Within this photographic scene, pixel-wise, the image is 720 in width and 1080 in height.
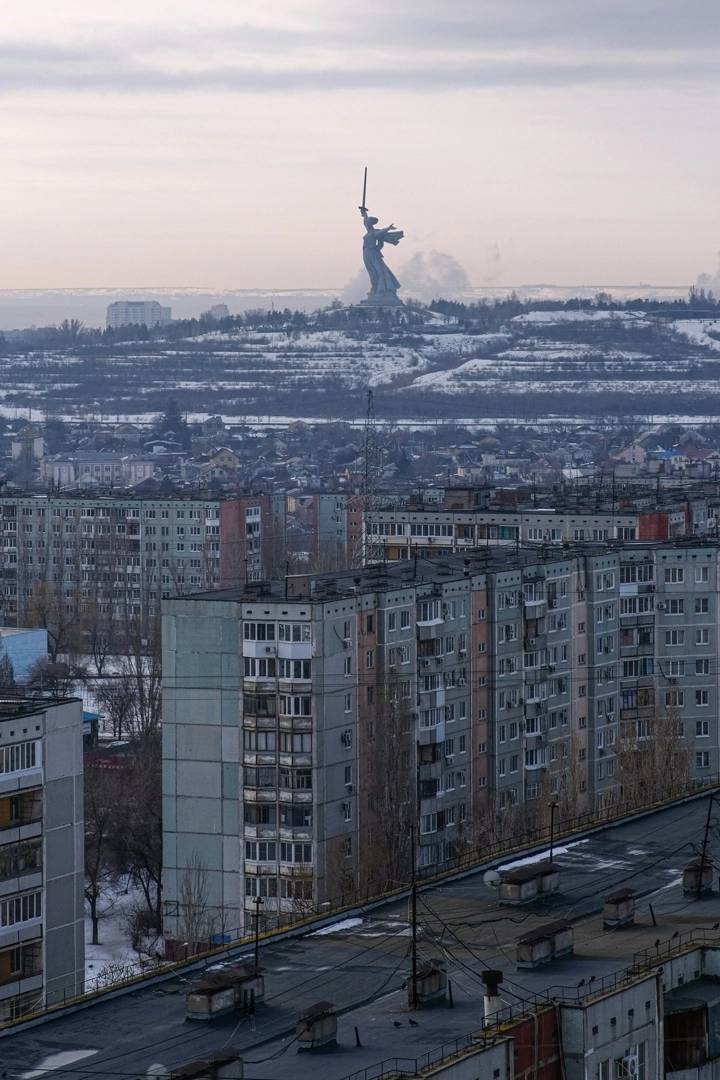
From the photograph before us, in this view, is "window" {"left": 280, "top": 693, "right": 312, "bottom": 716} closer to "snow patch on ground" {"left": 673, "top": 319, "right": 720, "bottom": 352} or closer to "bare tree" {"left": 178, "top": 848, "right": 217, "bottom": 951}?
"bare tree" {"left": 178, "top": 848, "right": 217, "bottom": 951}

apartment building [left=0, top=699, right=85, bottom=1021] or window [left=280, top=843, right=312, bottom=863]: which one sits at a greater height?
apartment building [left=0, top=699, right=85, bottom=1021]

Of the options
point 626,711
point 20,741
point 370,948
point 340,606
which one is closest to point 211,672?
point 340,606

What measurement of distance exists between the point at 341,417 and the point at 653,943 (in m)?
137

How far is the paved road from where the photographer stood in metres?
8.42

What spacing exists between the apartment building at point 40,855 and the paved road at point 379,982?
11.6ft

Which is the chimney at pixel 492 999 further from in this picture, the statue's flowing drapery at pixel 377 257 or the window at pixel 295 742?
the statue's flowing drapery at pixel 377 257

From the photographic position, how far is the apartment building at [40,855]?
13.6 metres

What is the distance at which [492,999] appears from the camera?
8.34 m

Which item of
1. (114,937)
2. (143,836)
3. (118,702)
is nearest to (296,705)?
(114,937)

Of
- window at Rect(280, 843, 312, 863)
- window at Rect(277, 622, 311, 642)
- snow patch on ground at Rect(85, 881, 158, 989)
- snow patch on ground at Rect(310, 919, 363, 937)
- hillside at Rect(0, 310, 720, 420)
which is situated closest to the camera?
snow patch on ground at Rect(310, 919, 363, 937)

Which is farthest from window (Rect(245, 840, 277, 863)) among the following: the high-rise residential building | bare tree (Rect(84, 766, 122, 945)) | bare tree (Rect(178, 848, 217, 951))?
bare tree (Rect(84, 766, 122, 945))

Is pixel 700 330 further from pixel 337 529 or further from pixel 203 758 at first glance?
pixel 203 758

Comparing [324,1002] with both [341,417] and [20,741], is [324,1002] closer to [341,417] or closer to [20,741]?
[20,741]

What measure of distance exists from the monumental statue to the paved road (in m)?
152
